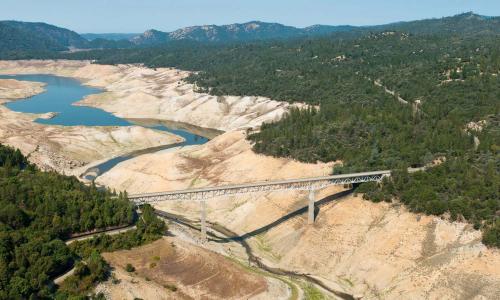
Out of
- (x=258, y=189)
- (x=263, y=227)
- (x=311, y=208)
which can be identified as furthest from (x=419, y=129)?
(x=263, y=227)

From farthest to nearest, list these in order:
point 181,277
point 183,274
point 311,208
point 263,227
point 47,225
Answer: point 263,227 → point 311,208 → point 47,225 → point 183,274 → point 181,277

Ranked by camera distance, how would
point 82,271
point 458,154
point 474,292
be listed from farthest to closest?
1. point 458,154
2. point 474,292
3. point 82,271

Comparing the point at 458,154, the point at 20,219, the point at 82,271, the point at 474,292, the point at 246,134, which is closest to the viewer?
the point at 82,271

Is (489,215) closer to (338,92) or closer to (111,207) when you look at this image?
(111,207)

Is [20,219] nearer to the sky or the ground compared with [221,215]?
nearer to the sky

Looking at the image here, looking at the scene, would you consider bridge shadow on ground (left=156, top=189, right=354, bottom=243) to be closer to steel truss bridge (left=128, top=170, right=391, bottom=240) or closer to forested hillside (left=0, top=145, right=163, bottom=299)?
steel truss bridge (left=128, top=170, right=391, bottom=240)

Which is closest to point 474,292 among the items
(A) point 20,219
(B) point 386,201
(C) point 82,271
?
(B) point 386,201

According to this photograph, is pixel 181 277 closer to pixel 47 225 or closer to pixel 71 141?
pixel 47 225

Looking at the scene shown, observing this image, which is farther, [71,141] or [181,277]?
[71,141]
